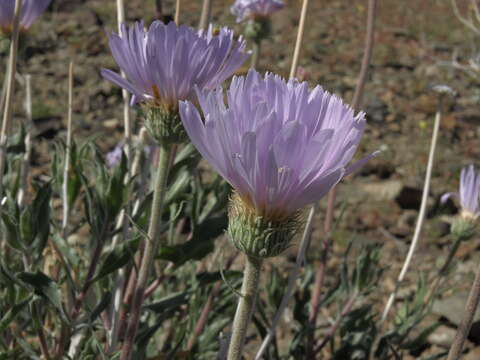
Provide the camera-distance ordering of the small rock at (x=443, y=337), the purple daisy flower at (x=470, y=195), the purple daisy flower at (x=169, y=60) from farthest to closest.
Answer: the small rock at (x=443, y=337)
the purple daisy flower at (x=470, y=195)
the purple daisy flower at (x=169, y=60)

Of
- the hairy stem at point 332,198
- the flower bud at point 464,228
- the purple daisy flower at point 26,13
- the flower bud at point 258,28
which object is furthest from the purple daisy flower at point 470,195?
the purple daisy flower at point 26,13

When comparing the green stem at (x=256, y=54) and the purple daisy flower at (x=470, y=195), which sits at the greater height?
the green stem at (x=256, y=54)

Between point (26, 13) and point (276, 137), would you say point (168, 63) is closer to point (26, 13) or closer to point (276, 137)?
point (276, 137)

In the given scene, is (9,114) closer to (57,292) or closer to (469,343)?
(57,292)

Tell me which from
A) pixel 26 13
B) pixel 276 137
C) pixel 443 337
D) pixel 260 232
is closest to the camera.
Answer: pixel 276 137

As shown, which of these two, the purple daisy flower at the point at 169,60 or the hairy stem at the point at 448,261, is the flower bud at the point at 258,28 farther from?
the purple daisy flower at the point at 169,60

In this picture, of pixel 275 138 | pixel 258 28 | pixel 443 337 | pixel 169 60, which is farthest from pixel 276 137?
pixel 443 337

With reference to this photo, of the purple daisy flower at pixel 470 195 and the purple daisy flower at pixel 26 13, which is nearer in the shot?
the purple daisy flower at pixel 26 13
